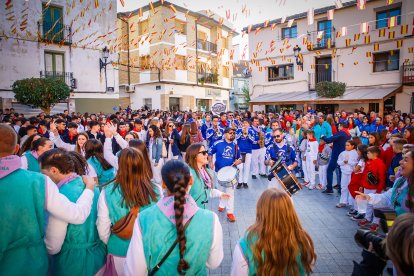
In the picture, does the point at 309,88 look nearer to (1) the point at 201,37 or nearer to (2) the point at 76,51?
(1) the point at 201,37

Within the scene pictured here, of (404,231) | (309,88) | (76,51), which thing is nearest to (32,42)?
(76,51)

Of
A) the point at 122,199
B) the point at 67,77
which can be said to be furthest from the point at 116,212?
the point at 67,77

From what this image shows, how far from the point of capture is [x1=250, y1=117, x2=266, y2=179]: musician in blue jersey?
9.17m

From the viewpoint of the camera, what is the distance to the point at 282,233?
2113 mm

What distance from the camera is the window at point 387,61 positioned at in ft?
65.1

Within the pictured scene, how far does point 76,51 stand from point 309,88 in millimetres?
18917

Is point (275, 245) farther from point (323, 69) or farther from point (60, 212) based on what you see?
point (323, 69)

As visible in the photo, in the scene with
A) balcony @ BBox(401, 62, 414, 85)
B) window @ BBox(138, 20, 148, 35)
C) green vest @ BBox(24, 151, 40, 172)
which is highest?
window @ BBox(138, 20, 148, 35)

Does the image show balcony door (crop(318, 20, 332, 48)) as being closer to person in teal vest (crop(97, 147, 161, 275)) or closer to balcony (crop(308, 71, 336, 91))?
balcony (crop(308, 71, 336, 91))

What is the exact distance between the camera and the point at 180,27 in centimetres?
2847

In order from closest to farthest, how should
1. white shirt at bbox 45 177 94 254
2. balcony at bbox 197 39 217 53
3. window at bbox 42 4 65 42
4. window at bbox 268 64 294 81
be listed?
white shirt at bbox 45 177 94 254 < window at bbox 42 4 65 42 < window at bbox 268 64 294 81 < balcony at bbox 197 39 217 53

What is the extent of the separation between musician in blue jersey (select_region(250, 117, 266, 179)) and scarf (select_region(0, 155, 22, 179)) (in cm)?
745

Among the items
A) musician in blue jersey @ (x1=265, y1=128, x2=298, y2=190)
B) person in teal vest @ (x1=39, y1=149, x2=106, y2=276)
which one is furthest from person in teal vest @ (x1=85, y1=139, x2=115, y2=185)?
musician in blue jersey @ (x1=265, y1=128, x2=298, y2=190)

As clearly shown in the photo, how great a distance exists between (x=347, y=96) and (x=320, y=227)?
56.3 feet
